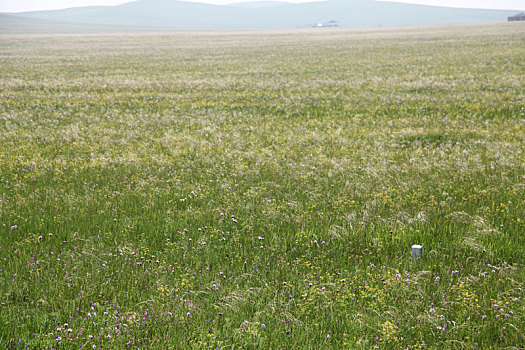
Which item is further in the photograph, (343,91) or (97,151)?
(343,91)

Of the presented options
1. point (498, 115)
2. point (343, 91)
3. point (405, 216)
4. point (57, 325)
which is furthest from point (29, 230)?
point (343, 91)

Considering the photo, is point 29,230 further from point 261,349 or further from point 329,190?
point 329,190

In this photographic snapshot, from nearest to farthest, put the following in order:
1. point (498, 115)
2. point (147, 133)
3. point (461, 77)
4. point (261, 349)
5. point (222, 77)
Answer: point (261, 349)
point (147, 133)
point (498, 115)
point (461, 77)
point (222, 77)

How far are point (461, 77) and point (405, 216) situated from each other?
65.4 feet

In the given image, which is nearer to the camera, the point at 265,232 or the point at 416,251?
the point at 416,251

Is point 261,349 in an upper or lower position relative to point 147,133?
lower

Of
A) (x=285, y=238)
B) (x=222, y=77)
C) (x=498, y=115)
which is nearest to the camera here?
(x=285, y=238)

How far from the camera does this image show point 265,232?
630 cm

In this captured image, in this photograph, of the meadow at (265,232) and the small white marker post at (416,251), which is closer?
the meadow at (265,232)

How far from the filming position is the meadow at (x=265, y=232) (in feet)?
13.8

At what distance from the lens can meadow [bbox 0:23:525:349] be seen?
4.21 m

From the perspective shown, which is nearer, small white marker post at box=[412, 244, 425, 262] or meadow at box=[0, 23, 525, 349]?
meadow at box=[0, 23, 525, 349]

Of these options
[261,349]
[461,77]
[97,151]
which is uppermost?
[461,77]

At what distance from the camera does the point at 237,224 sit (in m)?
6.66
